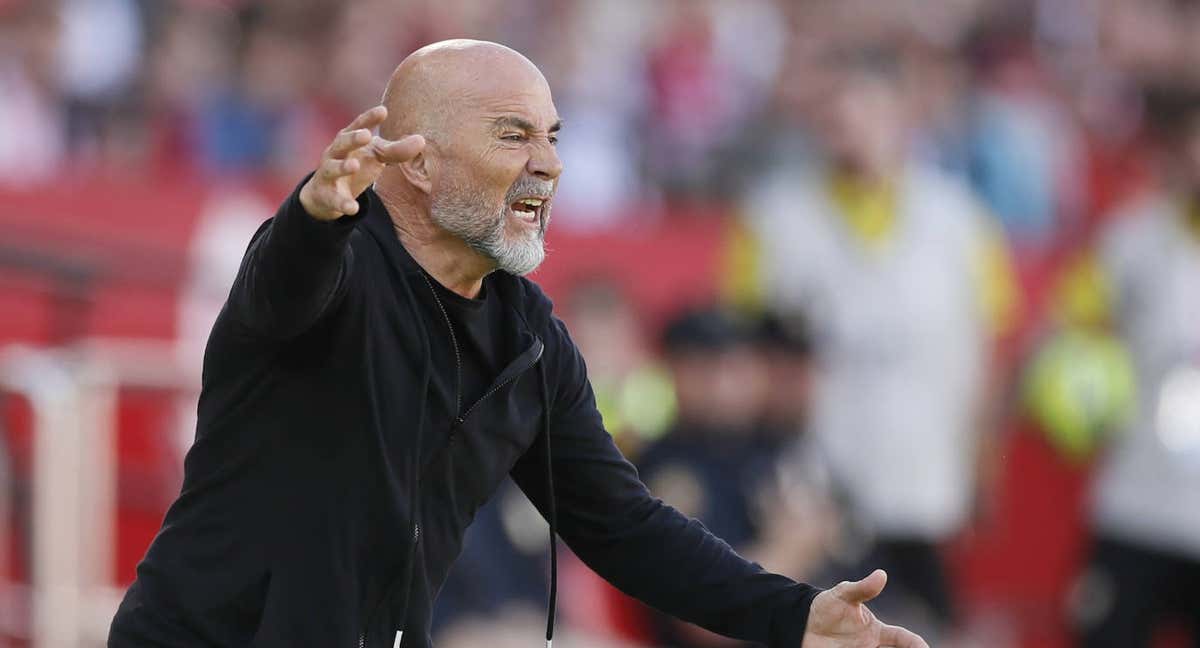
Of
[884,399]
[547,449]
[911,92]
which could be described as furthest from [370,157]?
[911,92]

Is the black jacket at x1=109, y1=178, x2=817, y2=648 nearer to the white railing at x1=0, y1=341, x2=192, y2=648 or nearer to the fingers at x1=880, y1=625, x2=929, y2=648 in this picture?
the fingers at x1=880, y1=625, x2=929, y2=648

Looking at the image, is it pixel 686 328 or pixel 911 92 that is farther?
pixel 911 92

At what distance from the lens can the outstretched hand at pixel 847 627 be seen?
12.0ft

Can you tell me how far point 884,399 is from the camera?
7.50 meters

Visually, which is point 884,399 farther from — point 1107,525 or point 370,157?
point 370,157

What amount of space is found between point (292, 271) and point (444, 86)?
1.98ft

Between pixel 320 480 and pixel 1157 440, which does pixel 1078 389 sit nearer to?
pixel 1157 440

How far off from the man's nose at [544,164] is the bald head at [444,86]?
111 mm

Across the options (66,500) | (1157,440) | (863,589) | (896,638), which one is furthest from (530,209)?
(1157,440)

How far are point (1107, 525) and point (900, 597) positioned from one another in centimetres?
98

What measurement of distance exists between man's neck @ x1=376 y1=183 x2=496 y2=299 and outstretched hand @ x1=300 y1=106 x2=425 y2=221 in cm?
51

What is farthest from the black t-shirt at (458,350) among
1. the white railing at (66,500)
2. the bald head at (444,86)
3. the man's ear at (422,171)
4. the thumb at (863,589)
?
the white railing at (66,500)

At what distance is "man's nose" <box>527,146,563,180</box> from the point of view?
3.49 meters

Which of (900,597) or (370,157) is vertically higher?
(900,597)
